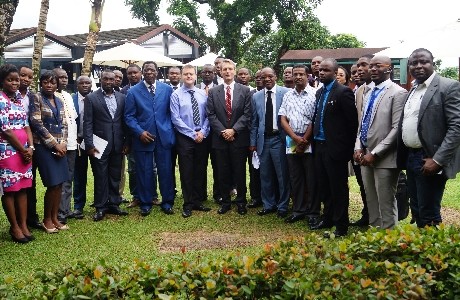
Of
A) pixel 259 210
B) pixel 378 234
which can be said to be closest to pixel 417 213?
pixel 378 234

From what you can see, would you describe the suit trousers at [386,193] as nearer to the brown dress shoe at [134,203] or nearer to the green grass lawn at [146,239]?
the green grass lawn at [146,239]

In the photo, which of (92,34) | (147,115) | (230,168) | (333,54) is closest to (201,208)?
(230,168)

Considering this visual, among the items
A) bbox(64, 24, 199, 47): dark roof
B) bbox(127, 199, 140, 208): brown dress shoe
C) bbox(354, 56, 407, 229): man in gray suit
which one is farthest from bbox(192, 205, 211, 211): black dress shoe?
bbox(64, 24, 199, 47): dark roof

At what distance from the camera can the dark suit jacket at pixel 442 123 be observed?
16.4ft

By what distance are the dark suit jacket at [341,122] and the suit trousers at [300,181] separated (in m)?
0.93

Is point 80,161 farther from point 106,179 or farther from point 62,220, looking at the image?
point 62,220

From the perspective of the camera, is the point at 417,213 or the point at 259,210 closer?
the point at 417,213

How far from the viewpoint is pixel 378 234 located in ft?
12.0

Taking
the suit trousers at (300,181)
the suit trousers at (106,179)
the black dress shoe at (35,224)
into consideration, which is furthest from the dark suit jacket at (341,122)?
the black dress shoe at (35,224)

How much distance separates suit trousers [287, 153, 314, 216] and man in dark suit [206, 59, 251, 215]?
86 centimetres

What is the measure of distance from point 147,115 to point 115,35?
2148 centimetres

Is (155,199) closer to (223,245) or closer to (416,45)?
(223,245)

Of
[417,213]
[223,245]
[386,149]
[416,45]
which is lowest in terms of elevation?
[223,245]

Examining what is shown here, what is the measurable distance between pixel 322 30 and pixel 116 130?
2538cm
